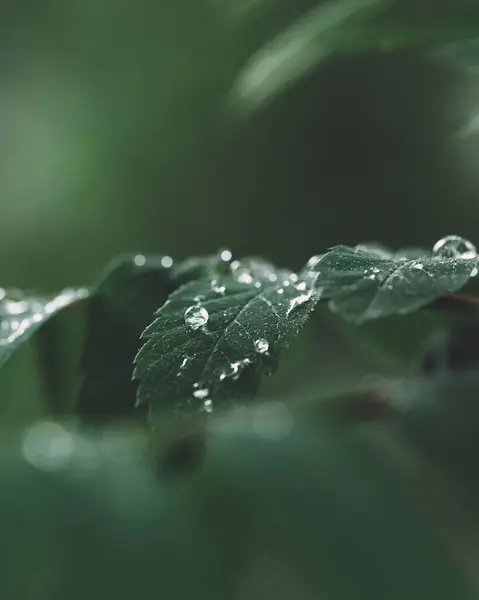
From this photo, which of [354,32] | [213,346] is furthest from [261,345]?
[354,32]

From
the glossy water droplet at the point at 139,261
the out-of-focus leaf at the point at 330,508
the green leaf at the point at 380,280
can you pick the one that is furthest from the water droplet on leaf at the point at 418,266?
the out-of-focus leaf at the point at 330,508

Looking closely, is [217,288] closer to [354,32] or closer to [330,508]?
[354,32]

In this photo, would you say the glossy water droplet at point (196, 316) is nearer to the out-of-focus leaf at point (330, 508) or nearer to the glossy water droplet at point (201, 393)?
the glossy water droplet at point (201, 393)

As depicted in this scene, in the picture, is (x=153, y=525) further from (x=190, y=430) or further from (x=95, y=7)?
(x=95, y=7)

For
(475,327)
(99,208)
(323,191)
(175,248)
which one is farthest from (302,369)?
(99,208)

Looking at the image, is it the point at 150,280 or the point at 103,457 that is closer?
the point at 150,280

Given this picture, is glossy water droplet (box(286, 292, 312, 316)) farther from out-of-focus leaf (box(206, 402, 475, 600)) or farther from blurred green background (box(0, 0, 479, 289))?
blurred green background (box(0, 0, 479, 289))
